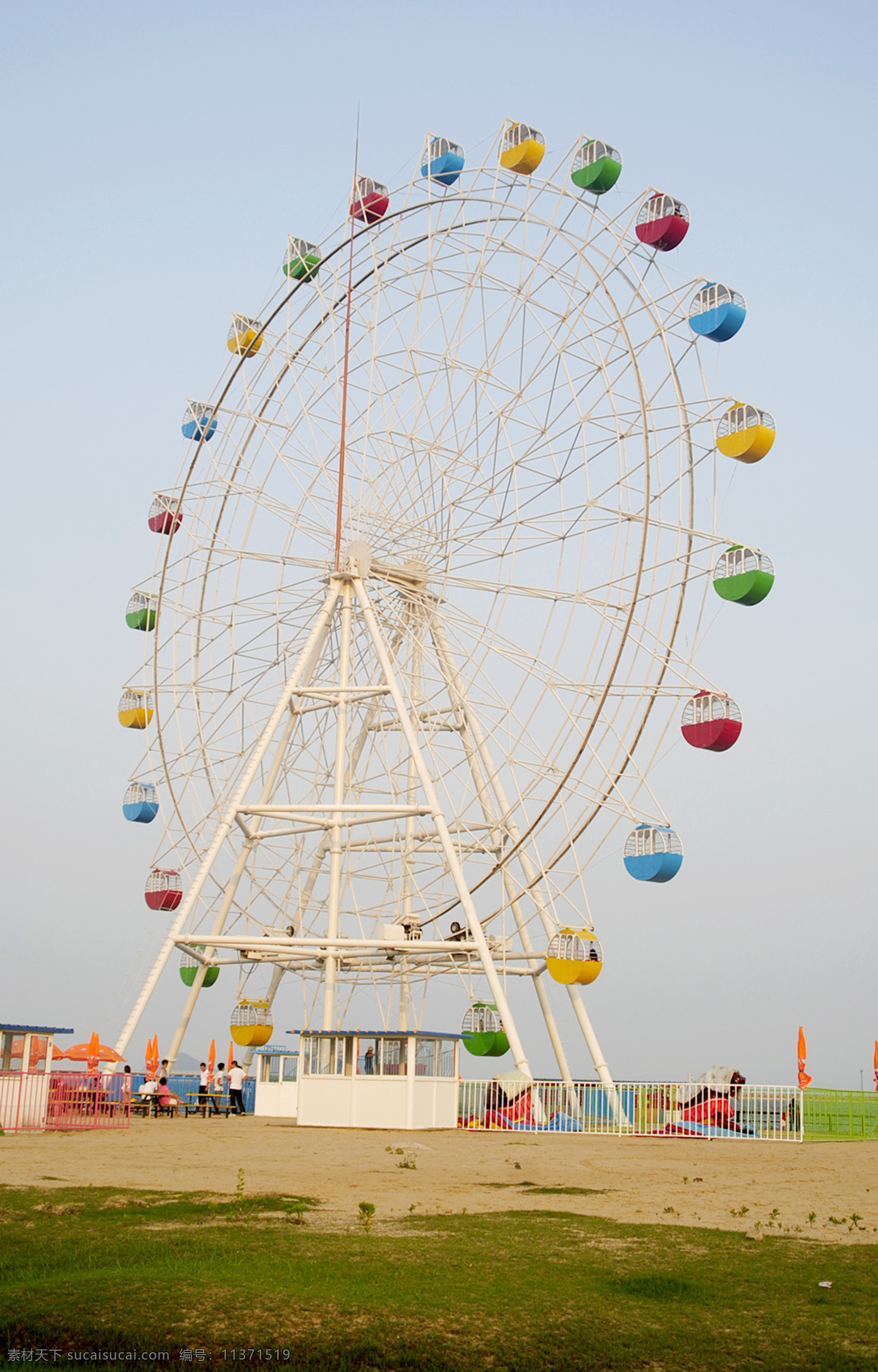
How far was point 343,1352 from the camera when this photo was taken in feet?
23.9

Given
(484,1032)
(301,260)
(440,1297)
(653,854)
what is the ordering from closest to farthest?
(440,1297) < (653,854) < (484,1032) < (301,260)

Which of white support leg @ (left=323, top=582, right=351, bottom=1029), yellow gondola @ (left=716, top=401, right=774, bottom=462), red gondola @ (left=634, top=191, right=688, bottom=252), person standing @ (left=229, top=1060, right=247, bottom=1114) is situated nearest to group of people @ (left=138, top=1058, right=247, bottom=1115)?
person standing @ (left=229, top=1060, right=247, bottom=1114)

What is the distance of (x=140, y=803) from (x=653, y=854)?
48.1 ft

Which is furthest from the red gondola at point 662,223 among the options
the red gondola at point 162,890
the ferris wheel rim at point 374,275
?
the red gondola at point 162,890

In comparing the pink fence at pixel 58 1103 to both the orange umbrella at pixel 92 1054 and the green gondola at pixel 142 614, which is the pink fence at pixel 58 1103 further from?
the green gondola at pixel 142 614

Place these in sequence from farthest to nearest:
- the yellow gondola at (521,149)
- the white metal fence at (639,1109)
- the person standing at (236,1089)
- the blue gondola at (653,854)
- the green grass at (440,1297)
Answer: the person standing at (236,1089) → the yellow gondola at (521,149) → the white metal fence at (639,1109) → the blue gondola at (653,854) → the green grass at (440,1297)

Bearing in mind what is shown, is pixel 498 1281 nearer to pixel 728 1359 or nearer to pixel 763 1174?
pixel 728 1359

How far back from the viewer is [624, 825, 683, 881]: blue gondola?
25.7 meters

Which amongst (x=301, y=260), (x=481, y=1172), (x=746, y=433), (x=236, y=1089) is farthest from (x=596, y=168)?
(x=236, y=1089)

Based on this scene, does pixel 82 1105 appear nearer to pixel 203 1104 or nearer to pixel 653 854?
pixel 203 1104

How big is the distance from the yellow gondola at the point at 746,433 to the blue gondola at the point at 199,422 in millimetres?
13866

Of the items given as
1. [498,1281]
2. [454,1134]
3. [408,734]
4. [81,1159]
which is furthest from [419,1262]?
[408,734]

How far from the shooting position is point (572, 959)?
2686 cm

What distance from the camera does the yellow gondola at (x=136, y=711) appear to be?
35.5 meters
